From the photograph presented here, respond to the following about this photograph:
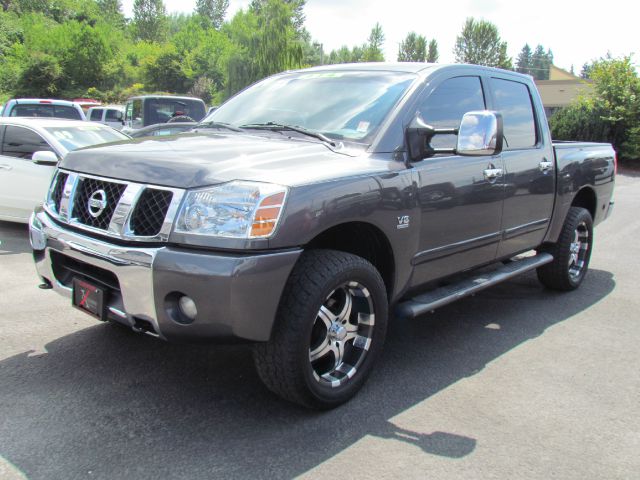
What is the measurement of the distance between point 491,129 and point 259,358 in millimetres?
1780

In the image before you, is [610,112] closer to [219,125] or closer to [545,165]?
[545,165]

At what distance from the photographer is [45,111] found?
1302 cm

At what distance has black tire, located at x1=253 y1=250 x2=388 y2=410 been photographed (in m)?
2.79

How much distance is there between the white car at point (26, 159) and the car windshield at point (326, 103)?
Result: 3.87 meters

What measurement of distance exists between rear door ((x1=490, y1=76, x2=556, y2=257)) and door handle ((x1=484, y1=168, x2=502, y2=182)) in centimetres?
11

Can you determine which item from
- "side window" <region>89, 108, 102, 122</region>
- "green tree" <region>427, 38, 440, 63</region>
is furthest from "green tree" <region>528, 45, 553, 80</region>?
"side window" <region>89, 108, 102, 122</region>

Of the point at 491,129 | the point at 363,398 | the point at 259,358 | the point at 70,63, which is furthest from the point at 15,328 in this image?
the point at 70,63

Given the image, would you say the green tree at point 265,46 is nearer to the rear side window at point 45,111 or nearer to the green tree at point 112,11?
the rear side window at point 45,111

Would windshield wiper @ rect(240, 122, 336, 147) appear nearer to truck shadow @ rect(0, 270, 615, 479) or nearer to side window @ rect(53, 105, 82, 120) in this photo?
truck shadow @ rect(0, 270, 615, 479)

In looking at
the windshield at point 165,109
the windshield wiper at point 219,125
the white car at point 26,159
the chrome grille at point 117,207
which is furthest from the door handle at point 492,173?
the windshield at point 165,109

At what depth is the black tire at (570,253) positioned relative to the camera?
5.34 meters

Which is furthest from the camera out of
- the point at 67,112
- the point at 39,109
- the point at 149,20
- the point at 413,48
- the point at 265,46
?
the point at 149,20

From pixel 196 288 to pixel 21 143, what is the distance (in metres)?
6.07

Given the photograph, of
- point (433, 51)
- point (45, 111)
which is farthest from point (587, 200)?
point (433, 51)
